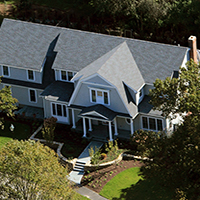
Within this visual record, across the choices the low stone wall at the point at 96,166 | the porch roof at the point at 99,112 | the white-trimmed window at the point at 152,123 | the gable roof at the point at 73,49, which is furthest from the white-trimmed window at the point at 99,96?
the low stone wall at the point at 96,166

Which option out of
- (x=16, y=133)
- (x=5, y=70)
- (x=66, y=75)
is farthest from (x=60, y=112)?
(x=5, y=70)

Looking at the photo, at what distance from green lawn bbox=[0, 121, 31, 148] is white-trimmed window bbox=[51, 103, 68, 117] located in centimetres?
377

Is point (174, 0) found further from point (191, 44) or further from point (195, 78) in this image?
point (195, 78)

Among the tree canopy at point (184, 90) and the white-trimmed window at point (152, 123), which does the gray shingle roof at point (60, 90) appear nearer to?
the white-trimmed window at point (152, 123)

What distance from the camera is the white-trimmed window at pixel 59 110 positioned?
56.9 metres

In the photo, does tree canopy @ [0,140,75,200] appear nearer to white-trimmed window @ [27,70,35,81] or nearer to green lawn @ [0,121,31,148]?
green lawn @ [0,121,31,148]

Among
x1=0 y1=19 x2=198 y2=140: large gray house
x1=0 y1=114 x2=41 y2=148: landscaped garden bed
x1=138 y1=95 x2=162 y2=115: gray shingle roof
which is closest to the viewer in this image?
x1=138 y1=95 x2=162 y2=115: gray shingle roof

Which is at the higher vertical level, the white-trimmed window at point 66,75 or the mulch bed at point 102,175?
the white-trimmed window at point 66,75

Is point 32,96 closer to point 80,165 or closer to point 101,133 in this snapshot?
point 101,133

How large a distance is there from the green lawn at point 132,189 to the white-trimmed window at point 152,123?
229 inches

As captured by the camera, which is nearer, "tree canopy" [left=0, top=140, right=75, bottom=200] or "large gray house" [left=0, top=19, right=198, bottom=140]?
"tree canopy" [left=0, top=140, right=75, bottom=200]

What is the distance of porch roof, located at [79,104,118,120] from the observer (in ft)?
172

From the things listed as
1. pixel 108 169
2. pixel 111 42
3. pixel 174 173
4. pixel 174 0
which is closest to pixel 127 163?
pixel 108 169

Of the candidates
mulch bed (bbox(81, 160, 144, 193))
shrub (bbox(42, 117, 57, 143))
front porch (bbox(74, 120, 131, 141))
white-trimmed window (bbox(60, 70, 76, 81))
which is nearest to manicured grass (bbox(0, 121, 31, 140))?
shrub (bbox(42, 117, 57, 143))
